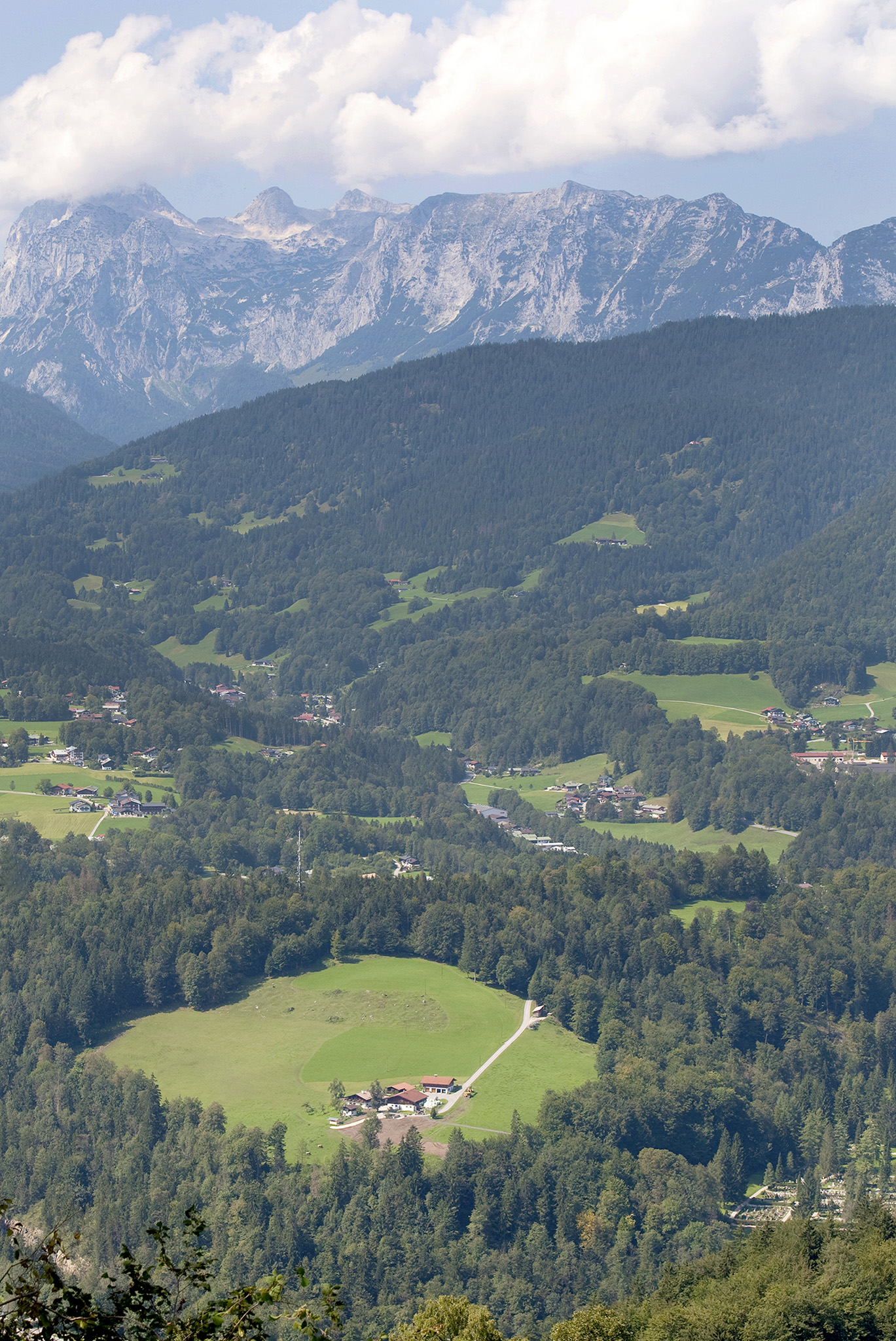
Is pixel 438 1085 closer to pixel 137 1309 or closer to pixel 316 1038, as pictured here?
pixel 316 1038

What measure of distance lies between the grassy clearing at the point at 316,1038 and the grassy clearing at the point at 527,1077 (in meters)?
2.04

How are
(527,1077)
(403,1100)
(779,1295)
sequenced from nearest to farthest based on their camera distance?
(779,1295) < (403,1100) < (527,1077)

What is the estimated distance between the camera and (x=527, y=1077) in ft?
355

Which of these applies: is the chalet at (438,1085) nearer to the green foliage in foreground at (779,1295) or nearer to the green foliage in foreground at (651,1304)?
the green foliage in foreground at (651,1304)

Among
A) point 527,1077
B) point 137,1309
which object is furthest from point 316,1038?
point 137,1309

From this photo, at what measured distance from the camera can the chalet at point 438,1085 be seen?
105 m

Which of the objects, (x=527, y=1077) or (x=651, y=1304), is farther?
(x=527, y=1077)

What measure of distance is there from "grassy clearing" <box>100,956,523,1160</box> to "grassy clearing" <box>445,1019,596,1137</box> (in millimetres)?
2041

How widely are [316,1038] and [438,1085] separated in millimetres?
12407

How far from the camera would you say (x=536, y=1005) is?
12306 cm

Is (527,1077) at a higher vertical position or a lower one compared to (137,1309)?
lower

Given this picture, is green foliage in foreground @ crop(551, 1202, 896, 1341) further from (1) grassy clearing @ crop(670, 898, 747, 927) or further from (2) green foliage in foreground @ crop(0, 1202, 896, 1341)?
(1) grassy clearing @ crop(670, 898, 747, 927)

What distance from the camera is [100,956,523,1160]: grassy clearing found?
4114 inches

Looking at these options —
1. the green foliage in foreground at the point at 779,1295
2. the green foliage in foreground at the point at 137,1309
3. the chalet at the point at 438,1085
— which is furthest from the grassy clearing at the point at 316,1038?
the green foliage in foreground at the point at 137,1309
